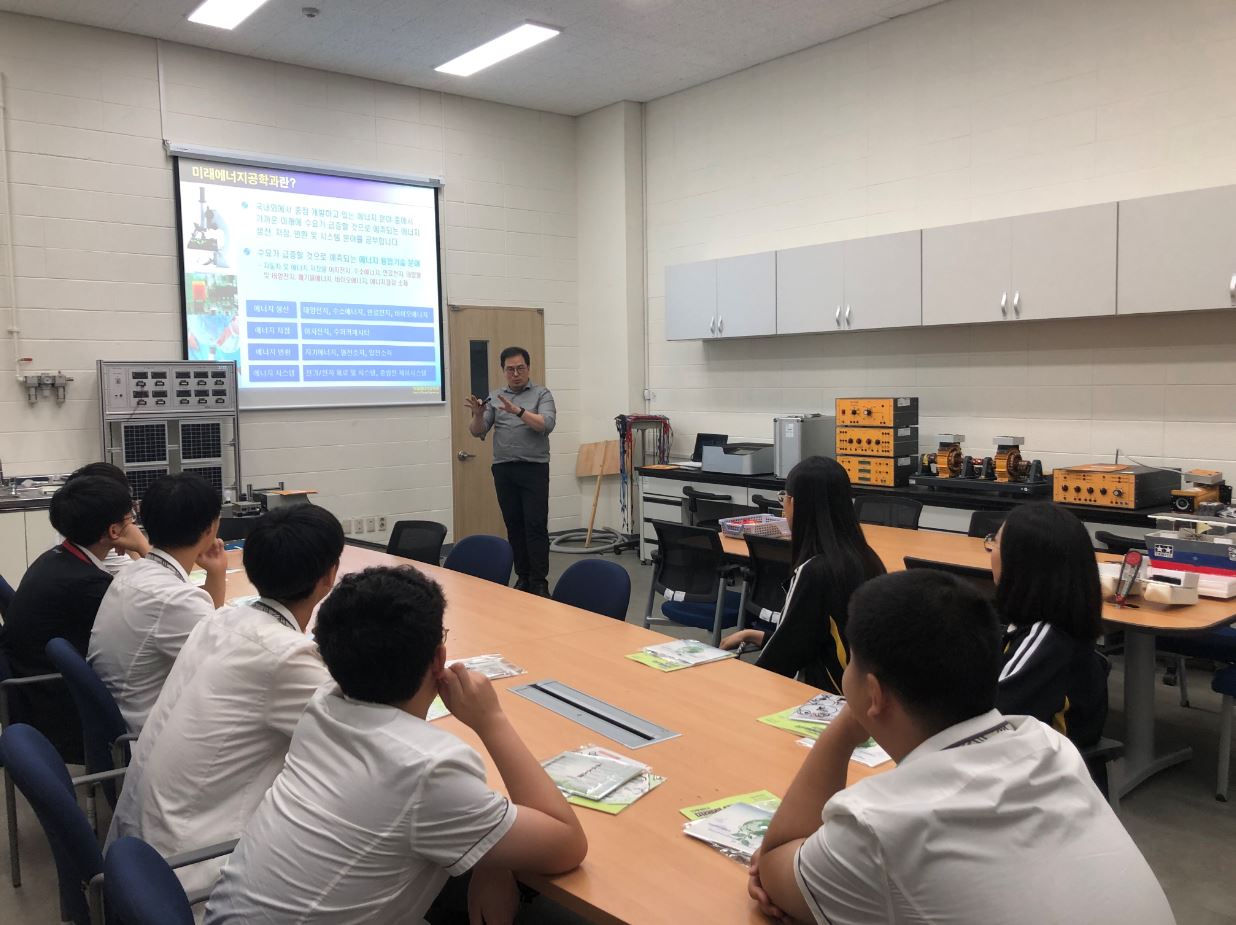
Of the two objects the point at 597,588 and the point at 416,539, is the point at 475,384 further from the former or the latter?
the point at 597,588

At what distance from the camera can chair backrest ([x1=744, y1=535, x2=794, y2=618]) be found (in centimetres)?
370

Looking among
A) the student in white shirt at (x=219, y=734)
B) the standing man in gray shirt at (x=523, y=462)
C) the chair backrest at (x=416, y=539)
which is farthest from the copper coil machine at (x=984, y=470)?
the student in white shirt at (x=219, y=734)

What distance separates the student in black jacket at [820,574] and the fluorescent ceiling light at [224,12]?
465cm

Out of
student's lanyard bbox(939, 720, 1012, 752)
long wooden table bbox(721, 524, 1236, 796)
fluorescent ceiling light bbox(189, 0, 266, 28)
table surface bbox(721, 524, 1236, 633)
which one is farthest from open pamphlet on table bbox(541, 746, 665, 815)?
fluorescent ceiling light bbox(189, 0, 266, 28)

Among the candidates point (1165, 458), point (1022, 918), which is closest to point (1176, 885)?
point (1022, 918)

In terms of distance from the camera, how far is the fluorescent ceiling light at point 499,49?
6.07 m

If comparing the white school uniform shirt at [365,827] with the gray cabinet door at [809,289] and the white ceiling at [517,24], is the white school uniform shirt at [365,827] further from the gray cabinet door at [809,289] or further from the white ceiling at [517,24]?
the white ceiling at [517,24]

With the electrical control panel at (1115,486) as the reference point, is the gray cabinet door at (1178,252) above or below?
above

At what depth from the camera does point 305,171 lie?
262 inches

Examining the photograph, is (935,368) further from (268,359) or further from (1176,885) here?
(268,359)

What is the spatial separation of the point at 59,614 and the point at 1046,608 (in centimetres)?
260

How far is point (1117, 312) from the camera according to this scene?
4715mm

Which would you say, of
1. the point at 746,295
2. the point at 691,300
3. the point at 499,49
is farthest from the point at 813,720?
the point at 499,49

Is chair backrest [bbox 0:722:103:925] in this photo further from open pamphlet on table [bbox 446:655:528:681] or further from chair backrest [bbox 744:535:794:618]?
chair backrest [bbox 744:535:794:618]
